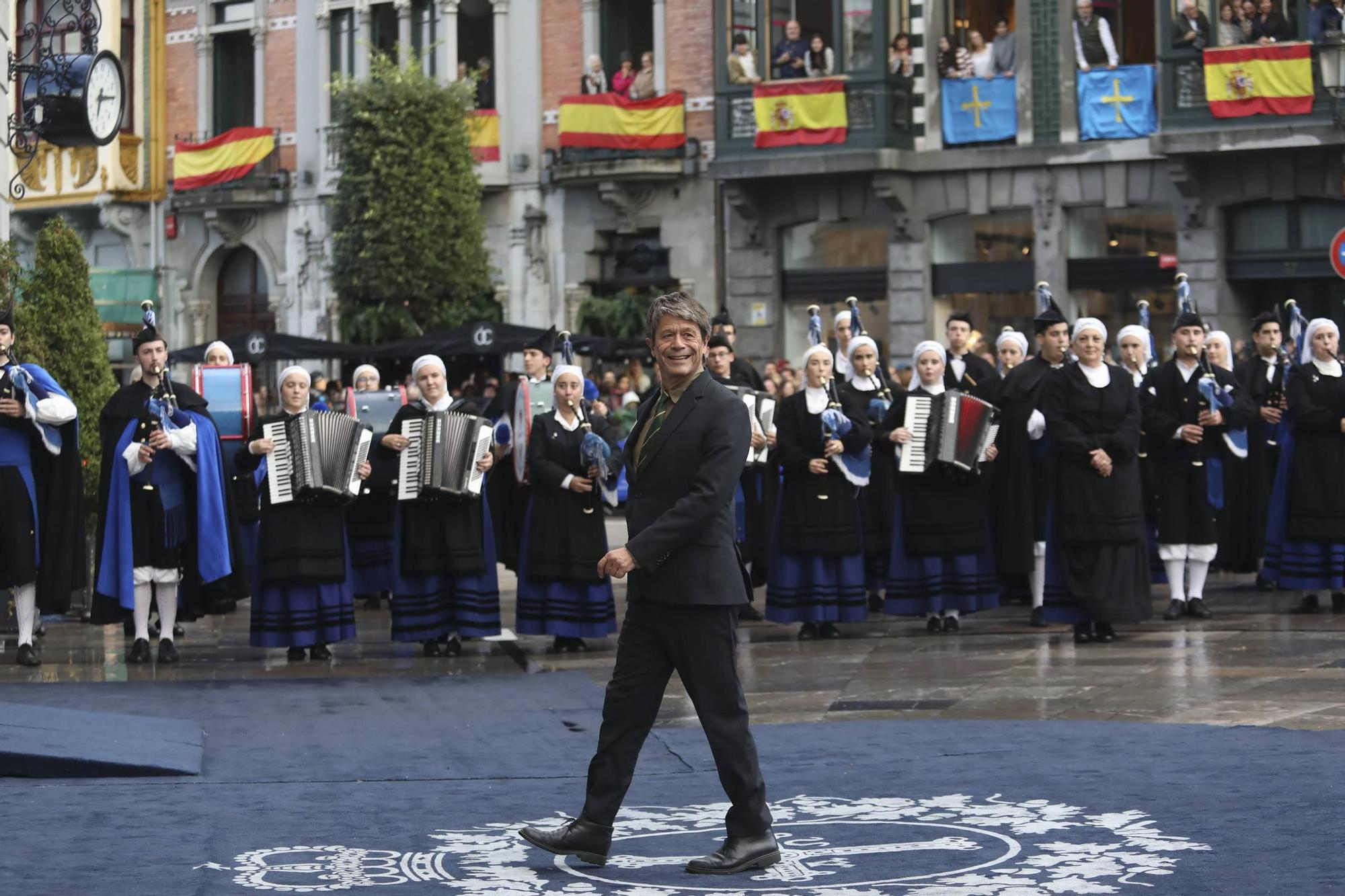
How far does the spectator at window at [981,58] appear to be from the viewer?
98.9 ft

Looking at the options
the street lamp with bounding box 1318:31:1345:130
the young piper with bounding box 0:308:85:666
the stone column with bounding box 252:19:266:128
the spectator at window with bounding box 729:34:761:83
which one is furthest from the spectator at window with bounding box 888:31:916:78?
the young piper with bounding box 0:308:85:666

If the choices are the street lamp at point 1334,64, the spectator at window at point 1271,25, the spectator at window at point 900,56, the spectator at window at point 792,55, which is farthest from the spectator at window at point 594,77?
the street lamp at point 1334,64

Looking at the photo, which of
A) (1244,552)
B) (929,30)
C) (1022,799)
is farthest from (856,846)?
(929,30)

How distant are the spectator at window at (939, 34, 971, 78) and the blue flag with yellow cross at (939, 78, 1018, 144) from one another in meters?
0.09

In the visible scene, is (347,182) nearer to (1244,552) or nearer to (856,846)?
(1244,552)

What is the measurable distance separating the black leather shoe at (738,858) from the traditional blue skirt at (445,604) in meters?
6.91

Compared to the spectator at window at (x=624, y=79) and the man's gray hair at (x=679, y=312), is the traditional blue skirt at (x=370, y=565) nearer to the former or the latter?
the man's gray hair at (x=679, y=312)

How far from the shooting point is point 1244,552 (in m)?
16.8

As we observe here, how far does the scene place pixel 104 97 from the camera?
57.1 feet

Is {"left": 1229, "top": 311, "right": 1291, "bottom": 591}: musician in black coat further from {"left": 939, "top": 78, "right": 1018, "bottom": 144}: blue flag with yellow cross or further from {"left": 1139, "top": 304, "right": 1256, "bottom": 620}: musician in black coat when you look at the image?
{"left": 939, "top": 78, "right": 1018, "bottom": 144}: blue flag with yellow cross

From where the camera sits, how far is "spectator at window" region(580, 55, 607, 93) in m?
33.6

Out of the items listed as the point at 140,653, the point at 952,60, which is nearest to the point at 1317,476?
the point at 140,653

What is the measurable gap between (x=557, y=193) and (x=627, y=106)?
80.6 inches

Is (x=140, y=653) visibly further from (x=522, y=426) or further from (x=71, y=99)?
(x=71, y=99)
